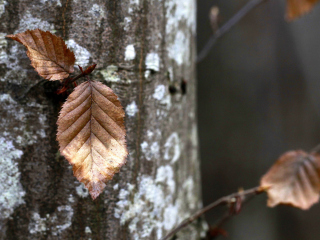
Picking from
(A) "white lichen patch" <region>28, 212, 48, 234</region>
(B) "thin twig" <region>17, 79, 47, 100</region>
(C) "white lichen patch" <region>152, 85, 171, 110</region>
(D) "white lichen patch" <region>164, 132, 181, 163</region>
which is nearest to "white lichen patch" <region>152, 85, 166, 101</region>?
(C) "white lichen patch" <region>152, 85, 171, 110</region>

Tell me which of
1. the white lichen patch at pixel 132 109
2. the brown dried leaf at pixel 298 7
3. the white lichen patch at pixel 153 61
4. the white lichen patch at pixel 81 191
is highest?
the brown dried leaf at pixel 298 7

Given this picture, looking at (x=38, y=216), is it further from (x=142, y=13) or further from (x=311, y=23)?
(x=311, y=23)

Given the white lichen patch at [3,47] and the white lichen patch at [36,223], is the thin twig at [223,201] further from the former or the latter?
the white lichen patch at [3,47]

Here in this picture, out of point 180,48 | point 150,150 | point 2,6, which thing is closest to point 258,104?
point 180,48

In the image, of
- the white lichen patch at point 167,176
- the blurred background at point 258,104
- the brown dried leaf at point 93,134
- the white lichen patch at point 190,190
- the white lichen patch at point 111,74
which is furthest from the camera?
the blurred background at point 258,104

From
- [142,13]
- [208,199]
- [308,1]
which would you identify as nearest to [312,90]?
[208,199]

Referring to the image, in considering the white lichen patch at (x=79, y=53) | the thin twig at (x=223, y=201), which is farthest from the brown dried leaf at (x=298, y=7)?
the white lichen patch at (x=79, y=53)

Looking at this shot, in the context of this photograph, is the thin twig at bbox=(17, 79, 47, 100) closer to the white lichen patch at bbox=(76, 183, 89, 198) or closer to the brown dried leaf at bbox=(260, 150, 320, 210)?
the white lichen patch at bbox=(76, 183, 89, 198)

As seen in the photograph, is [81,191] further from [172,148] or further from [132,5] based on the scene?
[132,5]
